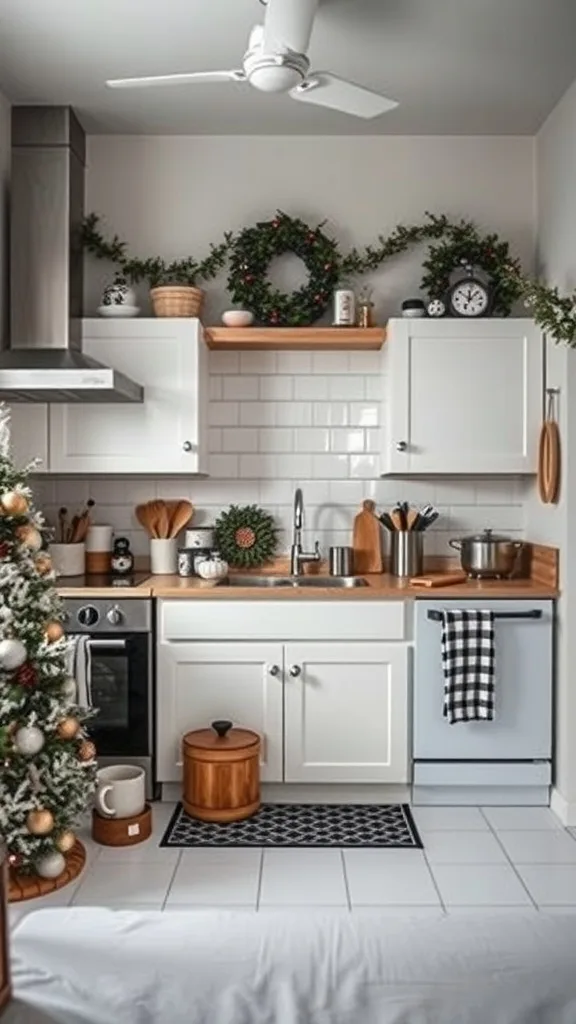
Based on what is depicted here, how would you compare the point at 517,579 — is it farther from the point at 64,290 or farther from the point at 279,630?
the point at 64,290

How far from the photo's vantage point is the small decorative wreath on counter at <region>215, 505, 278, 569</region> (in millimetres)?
4074

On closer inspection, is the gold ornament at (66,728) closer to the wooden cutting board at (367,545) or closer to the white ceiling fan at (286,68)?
the wooden cutting board at (367,545)

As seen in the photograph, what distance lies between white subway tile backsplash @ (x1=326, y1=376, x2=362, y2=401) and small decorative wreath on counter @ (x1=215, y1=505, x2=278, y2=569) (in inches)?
26.0

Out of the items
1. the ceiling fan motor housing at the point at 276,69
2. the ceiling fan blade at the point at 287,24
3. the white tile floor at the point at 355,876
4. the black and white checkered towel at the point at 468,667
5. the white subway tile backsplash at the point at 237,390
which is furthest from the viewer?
the white subway tile backsplash at the point at 237,390

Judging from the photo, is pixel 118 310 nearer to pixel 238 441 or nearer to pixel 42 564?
pixel 238 441

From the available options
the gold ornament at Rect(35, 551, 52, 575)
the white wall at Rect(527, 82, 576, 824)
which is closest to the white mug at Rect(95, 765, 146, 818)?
the gold ornament at Rect(35, 551, 52, 575)

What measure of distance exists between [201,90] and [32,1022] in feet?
11.1

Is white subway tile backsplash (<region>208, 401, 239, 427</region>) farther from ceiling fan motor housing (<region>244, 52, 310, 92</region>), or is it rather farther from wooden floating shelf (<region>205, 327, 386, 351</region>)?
ceiling fan motor housing (<region>244, 52, 310, 92</region>)

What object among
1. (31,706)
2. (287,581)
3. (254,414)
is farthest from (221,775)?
(254,414)

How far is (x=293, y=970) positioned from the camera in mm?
1219

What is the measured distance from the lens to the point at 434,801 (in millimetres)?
3572

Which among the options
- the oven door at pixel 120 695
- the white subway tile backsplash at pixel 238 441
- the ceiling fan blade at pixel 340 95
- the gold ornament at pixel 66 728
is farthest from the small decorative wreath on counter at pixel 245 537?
the ceiling fan blade at pixel 340 95

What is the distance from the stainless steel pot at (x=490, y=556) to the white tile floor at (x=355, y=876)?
1.05 meters

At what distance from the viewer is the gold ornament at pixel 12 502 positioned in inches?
105
